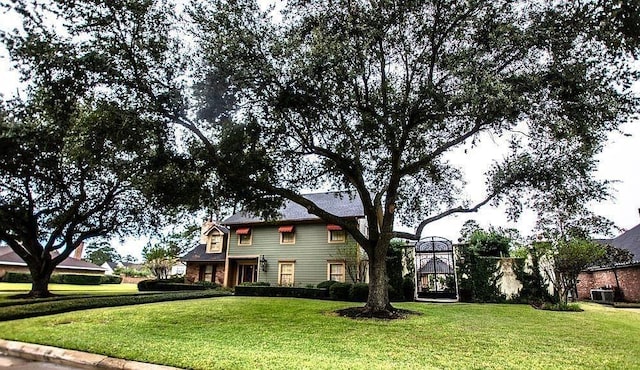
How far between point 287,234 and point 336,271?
412cm

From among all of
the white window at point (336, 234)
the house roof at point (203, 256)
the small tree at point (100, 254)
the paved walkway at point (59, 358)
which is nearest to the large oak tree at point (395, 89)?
the paved walkway at point (59, 358)

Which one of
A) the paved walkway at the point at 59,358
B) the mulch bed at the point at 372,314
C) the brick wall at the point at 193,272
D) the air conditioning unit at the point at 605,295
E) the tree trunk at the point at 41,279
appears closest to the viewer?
the paved walkway at the point at 59,358

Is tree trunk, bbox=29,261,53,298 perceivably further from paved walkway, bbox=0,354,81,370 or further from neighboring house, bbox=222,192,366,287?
paved walkway, bbox=0,354,81,370

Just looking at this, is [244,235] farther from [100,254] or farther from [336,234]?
[100,254]

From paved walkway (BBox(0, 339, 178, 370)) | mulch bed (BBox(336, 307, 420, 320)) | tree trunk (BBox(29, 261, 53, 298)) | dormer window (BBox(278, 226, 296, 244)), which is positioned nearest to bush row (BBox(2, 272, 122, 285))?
tree trunk (BBox(29, 261, 53, 298))

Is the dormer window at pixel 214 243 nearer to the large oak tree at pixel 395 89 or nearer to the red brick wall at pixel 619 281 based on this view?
the large oak tree at pixel 395 89

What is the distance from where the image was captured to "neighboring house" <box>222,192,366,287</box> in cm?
2122

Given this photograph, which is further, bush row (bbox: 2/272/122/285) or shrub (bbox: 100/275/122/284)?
shrub (bbox: 100/275/122/284)

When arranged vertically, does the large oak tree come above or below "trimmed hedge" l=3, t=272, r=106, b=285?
above

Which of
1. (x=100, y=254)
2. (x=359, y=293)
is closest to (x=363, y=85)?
(x=359, y=293)

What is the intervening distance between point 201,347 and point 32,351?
2750 mm

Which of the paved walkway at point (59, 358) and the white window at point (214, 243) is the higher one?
the white window at point (214, 243)

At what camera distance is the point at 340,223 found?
10836mm

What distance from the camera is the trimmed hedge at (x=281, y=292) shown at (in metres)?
16.3
